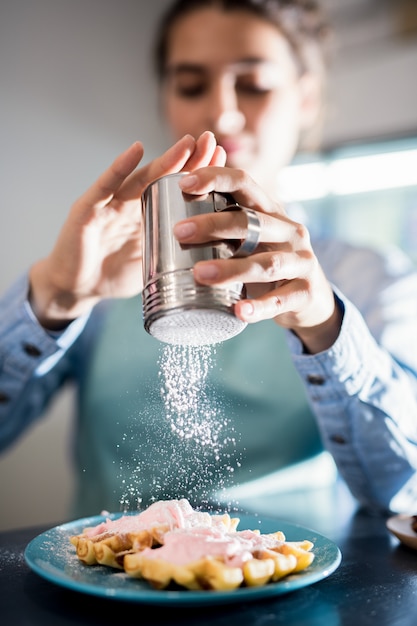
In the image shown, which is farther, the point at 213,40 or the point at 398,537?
the point at 213,40

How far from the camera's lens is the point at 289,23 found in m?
1.33

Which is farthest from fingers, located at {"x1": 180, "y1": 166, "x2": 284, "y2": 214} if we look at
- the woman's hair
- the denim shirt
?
the woman's hair

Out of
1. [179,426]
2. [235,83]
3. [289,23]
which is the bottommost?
[179,426]

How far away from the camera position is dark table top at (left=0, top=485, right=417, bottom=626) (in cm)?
45

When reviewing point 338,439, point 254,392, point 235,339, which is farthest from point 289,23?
point 338,439

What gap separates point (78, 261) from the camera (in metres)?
0.86

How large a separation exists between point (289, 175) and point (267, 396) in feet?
5.63

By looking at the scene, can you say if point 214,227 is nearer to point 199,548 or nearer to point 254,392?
point 199,548

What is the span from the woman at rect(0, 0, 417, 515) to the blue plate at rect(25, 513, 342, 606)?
129 mm

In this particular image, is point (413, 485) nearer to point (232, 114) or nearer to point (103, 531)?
point (103, 531)

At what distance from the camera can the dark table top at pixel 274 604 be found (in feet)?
1.47

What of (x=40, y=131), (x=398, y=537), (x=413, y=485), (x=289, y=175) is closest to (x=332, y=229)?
(x=289, y=175)

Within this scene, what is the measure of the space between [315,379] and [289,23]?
876mm

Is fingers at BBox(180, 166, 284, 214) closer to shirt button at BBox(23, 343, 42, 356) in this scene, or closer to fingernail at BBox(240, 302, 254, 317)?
fingernail at BBox(240, 302, 254, 317)
